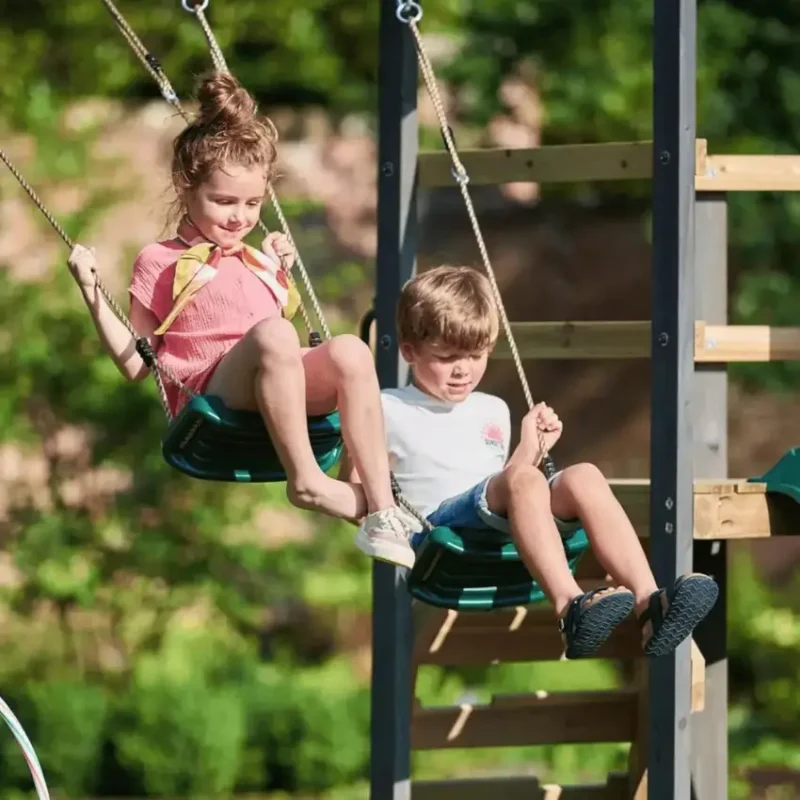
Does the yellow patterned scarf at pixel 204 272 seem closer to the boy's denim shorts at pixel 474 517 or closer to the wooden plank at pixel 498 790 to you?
the boy's denim shorts at pixel 474 517

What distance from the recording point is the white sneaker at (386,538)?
4438mm

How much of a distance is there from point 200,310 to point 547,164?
1856mm

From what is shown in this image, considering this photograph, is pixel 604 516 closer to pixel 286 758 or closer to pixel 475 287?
pixel 475 287

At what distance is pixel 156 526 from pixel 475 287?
504cm

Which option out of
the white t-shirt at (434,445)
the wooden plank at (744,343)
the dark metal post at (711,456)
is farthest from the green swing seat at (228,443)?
the dark metal post at (711,456)

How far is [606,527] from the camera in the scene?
15.0 feet

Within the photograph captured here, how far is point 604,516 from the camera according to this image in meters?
4.57

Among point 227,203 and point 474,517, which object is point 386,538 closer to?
point 474,517

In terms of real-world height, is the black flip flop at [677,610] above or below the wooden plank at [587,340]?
below

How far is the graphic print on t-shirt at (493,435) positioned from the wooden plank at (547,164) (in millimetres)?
1492

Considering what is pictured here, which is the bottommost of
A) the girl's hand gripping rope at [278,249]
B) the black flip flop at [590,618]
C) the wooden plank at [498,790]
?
the black flip flop at [590,618]

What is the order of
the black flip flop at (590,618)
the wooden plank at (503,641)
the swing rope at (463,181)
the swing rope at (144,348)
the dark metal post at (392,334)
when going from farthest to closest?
the wooden plank at (503,641), the dark metal post at (392,334), the swing rope at (463,181), the swing rope at (144,348), the black flip flop at (590,618)

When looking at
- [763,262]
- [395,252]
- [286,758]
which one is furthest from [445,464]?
[763,262]

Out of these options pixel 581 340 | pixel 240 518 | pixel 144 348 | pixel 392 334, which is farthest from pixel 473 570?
pixel 240 518
